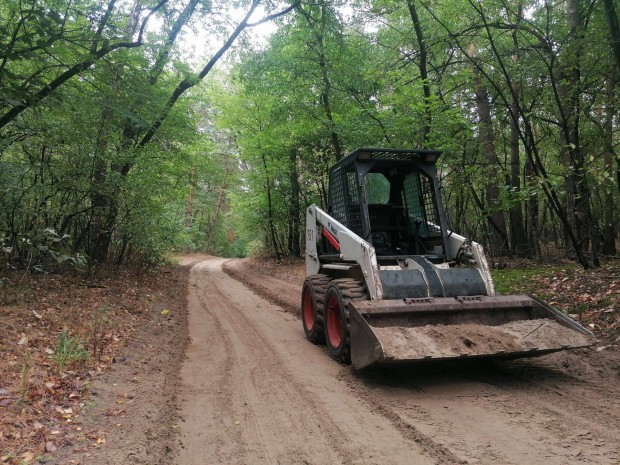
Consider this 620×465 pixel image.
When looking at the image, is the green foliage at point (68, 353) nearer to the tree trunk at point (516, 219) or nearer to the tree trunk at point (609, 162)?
the tree trunk at point (609, 162)

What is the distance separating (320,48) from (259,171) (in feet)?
33.6

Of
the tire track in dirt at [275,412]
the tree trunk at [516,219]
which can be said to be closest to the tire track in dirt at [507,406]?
the tire track in dirt at [275,412]

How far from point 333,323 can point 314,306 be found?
77 centimetres

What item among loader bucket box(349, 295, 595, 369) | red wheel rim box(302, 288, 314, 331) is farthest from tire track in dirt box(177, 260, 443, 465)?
loader bucket box(349, 295, 595, 369)

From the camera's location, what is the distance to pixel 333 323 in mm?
6027

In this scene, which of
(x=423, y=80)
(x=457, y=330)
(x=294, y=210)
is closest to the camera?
(x=457, y=330)

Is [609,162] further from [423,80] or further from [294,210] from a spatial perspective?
[294,210]

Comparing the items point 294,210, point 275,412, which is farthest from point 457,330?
point 294,210

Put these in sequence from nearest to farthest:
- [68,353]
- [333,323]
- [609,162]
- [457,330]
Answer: [457,330]
[68,353]
[333,323]
[609,162]

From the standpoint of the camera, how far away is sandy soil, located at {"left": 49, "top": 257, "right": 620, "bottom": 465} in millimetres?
3250

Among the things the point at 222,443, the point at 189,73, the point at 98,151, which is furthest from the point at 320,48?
the point at 222,443

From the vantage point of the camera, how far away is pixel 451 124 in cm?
1098

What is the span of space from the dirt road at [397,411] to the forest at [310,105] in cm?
298

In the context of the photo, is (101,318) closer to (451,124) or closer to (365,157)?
(365,157)
